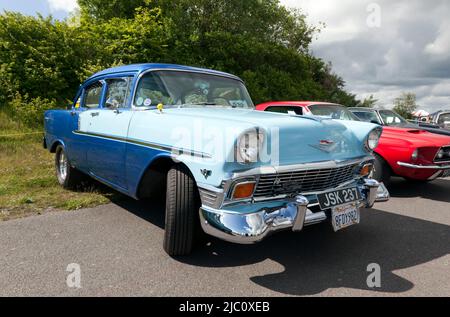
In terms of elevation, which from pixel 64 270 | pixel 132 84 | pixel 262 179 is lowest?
pixel 64 270

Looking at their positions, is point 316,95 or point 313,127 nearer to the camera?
point 313,127

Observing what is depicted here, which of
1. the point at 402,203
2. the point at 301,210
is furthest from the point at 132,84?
the point at 402,203

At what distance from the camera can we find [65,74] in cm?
938

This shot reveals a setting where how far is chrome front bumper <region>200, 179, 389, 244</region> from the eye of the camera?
7.75ft

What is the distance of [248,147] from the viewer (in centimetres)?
243

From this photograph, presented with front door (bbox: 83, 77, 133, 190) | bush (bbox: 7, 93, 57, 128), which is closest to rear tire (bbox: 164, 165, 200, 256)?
front door (bbox: 83, 77, 133, 190)

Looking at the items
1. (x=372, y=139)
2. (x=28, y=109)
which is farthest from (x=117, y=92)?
(x=28, y=109)

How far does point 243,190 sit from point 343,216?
91 centimetres

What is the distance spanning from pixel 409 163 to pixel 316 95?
13073 millimetres

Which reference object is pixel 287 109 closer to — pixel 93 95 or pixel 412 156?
pixel 412 156

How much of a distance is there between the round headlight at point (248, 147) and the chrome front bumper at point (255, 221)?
0.38m

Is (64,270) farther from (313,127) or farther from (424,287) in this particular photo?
(424,287)

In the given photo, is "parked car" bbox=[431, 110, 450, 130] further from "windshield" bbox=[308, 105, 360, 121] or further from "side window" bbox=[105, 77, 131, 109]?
"side window" bbox=[105, 77, 131, 109]

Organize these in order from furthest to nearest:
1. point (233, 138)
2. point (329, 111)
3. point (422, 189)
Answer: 1. point (329, 111)
2. point (422, 189)
3. point (233, 138)
